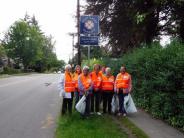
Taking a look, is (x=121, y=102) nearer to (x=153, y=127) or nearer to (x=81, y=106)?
(x=81, y=106)

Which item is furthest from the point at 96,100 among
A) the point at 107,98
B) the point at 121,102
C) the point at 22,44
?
the point at 22,44

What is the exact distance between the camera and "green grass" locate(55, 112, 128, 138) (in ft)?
31.1

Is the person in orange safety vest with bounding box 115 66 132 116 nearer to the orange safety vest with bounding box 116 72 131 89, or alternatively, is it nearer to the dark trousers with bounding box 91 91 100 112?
the orange safety vest with bounding box 116 72 131 89

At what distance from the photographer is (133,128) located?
1037cm

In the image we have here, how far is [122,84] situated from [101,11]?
1219 centimetres

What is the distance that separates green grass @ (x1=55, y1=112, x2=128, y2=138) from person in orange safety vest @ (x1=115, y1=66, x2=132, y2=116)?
2.64 feet

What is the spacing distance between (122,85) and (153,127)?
2584mm

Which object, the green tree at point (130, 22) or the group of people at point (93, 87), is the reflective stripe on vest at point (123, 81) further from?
the green tree at point (130, 22)

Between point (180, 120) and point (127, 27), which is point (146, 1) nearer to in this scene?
point (127, 27)

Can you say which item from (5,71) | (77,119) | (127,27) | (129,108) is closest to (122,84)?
(129,108)

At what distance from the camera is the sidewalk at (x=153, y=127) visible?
9633 mm

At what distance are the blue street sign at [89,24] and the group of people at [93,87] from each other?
3647 mm

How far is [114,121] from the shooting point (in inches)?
466

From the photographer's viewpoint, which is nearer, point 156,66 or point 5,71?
point 156,66
